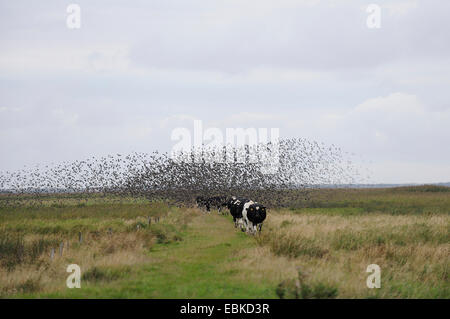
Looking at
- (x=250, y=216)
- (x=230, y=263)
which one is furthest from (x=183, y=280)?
(x=250, y=216)

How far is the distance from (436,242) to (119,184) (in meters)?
58.6

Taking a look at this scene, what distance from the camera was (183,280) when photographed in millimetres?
13258

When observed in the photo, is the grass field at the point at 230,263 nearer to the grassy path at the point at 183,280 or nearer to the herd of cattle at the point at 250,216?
the grassy path at the point at 183,280

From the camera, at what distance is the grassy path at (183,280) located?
1173 centimetres

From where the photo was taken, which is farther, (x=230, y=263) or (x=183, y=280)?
(x=230, y=263)

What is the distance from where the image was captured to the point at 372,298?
11352 mm

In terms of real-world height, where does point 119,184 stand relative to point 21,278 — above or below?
below

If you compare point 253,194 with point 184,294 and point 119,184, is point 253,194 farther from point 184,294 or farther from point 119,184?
point 184,294

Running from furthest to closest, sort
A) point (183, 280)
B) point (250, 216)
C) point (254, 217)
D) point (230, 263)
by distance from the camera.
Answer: point (250, 216), point (254, 217), point (230, 263), point (183, 280)

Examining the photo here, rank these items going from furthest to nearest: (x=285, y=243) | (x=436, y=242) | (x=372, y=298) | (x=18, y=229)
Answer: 1. (x=18, y=229)
2. (x=436, y=242)
3. (x=285, y=243)
4. (x=372, y=298)

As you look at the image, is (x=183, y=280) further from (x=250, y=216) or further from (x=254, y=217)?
(x=250, y=216)

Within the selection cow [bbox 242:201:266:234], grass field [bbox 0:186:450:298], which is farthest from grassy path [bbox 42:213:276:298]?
cow [bbox 242:201:266:234]

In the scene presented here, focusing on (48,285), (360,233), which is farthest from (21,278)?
(360,233)

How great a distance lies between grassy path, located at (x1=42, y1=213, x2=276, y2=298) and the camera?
1173 cm
